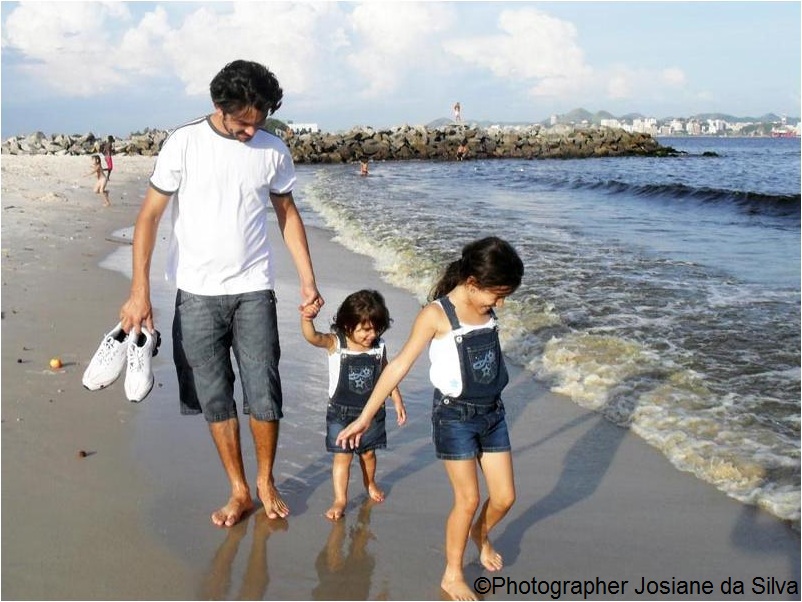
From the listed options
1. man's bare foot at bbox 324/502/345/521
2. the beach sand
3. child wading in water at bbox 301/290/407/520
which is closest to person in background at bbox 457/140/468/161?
the beach sand

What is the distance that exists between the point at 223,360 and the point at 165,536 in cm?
77

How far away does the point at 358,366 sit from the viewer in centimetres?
404

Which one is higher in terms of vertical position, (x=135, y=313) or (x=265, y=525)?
(x=135, y=313)

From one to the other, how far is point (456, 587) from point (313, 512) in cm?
91

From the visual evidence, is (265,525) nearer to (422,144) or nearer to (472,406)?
(472,406)

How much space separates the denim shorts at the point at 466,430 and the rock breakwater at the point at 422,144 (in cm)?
4676

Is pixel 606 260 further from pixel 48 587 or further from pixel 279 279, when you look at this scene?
pixel 48 587

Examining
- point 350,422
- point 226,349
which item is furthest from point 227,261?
point 350,422

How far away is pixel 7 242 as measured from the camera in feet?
33.3

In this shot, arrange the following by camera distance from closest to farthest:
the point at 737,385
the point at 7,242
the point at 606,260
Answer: the point at 737,385
the point at 7,242
the point at 606,260

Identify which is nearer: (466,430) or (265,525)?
(466,430)

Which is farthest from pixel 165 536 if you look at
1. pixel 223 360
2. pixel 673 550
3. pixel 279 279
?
pixel 279 279

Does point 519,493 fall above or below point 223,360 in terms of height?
below

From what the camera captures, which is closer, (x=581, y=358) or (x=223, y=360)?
(x=223, y=360)
